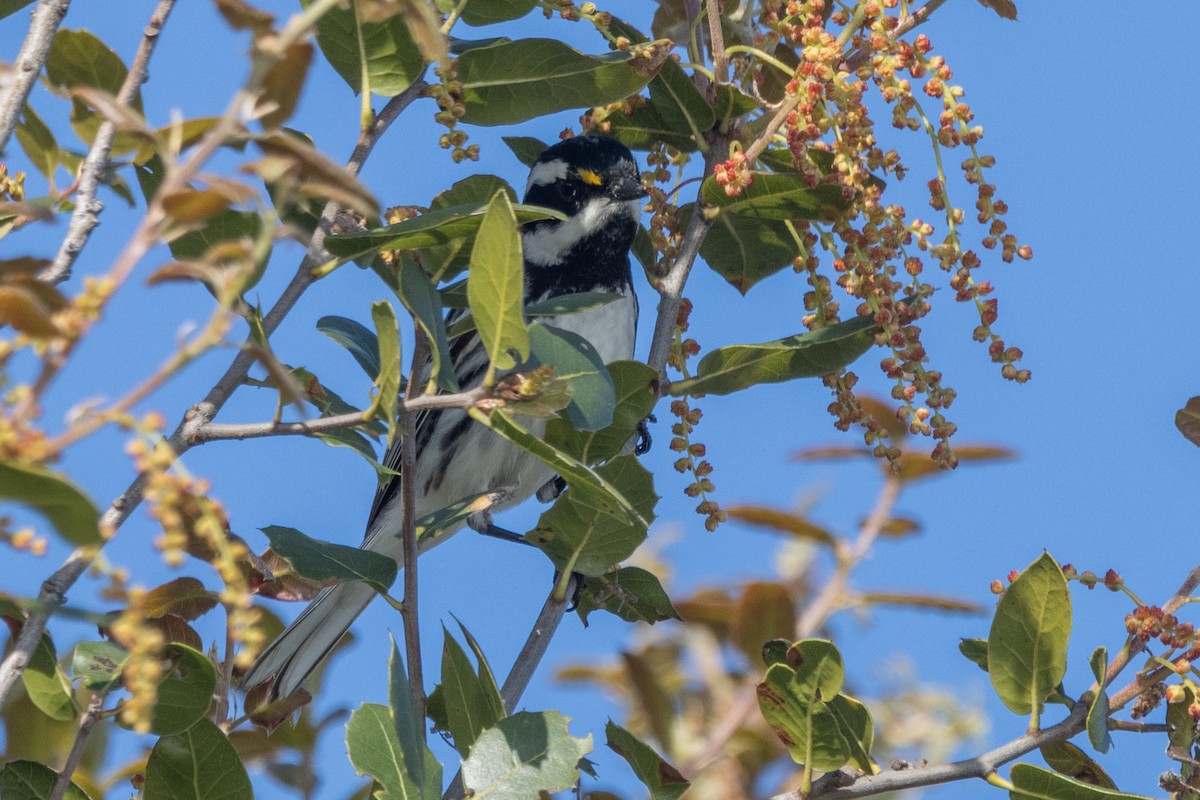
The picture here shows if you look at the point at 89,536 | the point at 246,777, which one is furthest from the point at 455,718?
the point at 89,536

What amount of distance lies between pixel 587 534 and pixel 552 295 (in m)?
1.90

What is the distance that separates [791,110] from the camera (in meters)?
2.35

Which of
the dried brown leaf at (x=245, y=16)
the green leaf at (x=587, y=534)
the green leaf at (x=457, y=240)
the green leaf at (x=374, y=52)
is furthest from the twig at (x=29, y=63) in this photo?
the green leaf at (x=587, y=534)

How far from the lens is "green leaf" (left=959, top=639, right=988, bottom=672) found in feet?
7.13

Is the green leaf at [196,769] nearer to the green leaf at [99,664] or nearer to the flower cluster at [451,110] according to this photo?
the green leaf at [99,664]

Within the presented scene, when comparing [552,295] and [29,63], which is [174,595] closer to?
[29,63]

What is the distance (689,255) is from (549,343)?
0.82 meters

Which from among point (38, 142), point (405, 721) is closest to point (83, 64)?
point (38, 142)

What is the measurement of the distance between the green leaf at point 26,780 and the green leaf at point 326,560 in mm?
428

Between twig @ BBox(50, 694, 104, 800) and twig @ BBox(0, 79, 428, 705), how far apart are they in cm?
14

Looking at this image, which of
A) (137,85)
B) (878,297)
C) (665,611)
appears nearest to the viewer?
(137,85)

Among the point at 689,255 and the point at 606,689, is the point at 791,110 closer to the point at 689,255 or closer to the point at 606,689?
the point at 689,255

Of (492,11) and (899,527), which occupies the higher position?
(492,11)

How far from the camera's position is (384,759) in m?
1.85
